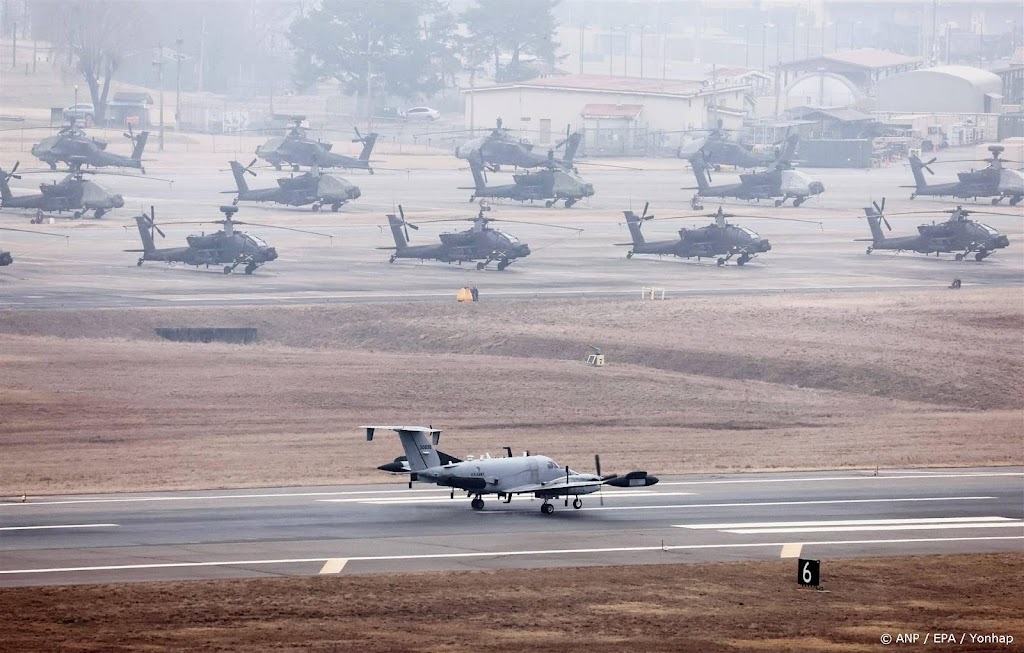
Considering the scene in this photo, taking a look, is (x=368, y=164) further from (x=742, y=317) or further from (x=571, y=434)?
(x=571, y=434)

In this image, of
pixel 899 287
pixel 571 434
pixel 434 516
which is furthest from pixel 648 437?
pixel 899 287

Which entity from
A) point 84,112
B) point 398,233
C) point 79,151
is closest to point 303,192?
point 398,233

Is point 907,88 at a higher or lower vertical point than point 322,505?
higher

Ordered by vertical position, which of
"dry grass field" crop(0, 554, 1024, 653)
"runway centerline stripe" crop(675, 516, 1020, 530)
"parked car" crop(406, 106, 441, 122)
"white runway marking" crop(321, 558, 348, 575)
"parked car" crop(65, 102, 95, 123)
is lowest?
"runway centerline stripe" crop(675, 516, 1020, 530)

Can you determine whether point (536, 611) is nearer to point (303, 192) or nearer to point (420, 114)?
point (303, 192)

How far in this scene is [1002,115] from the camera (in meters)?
155

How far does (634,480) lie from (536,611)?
Answer: 26.7 ft

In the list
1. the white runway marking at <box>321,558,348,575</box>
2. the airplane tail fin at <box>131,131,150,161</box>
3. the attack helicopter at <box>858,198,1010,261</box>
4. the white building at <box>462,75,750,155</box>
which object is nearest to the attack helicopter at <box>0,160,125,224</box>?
the airplane tail fin at <box>131,131,150,161</box>

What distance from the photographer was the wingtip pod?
111 feet

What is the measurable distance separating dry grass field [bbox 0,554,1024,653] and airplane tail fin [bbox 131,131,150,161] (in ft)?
301

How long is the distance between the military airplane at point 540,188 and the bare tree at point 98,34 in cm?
4113

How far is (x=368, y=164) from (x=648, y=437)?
73.3 m

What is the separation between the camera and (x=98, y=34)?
127812mm

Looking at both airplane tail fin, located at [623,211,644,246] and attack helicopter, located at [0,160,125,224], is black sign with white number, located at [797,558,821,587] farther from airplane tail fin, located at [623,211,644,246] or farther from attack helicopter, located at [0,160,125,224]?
attack helicopter, located at [0,160,125,224]
